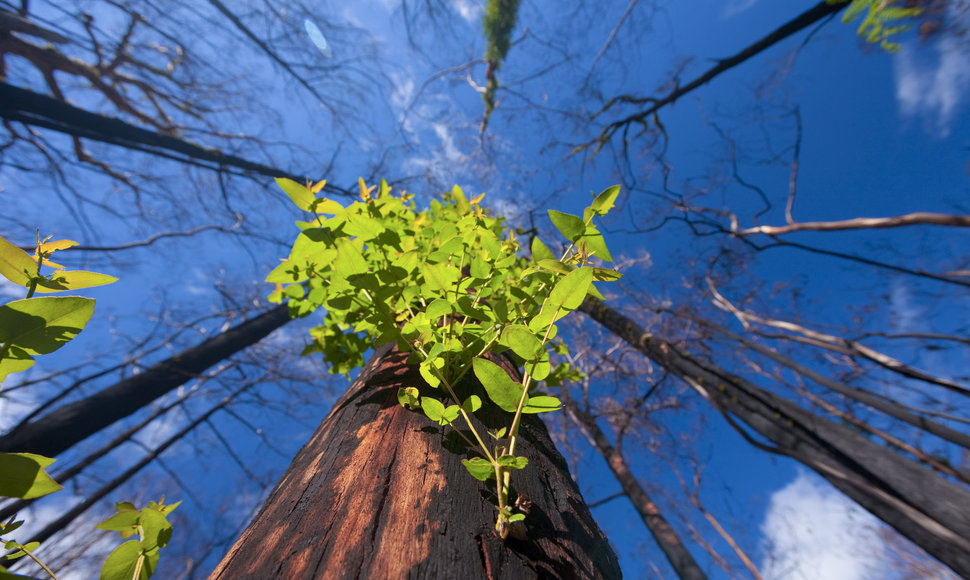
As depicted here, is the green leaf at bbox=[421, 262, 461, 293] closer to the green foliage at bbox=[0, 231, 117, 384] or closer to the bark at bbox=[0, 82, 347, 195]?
the green foliage at bbox=[0, 231, 117, 384]

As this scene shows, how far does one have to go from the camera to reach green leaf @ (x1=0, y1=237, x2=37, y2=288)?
49cm

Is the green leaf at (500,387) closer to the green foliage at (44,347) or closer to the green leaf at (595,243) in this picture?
the green leaf at (595,243)

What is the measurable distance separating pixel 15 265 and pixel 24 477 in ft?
1.05

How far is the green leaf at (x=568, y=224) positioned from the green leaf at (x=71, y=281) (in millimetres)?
764

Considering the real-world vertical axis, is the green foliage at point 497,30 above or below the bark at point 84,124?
above

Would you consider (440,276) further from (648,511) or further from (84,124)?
(648,511)

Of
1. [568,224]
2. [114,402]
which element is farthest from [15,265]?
[114,402]

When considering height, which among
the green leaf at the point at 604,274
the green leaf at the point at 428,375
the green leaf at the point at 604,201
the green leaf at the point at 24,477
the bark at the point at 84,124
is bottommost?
the green leaf at the point at 24,477

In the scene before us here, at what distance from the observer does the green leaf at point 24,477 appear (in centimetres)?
40

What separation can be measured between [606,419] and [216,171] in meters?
8.10

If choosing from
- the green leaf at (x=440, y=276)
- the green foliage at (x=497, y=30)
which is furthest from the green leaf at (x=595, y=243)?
the green foliage at (x=497, y=30)

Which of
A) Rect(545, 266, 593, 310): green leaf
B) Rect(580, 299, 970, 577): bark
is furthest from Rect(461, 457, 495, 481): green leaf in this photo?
Rect(580, 299, 970, 577): bark

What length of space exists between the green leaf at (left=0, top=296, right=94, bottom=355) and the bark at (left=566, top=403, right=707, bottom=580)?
12.5ft

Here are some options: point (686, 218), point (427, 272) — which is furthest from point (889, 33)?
point (427, 272)
